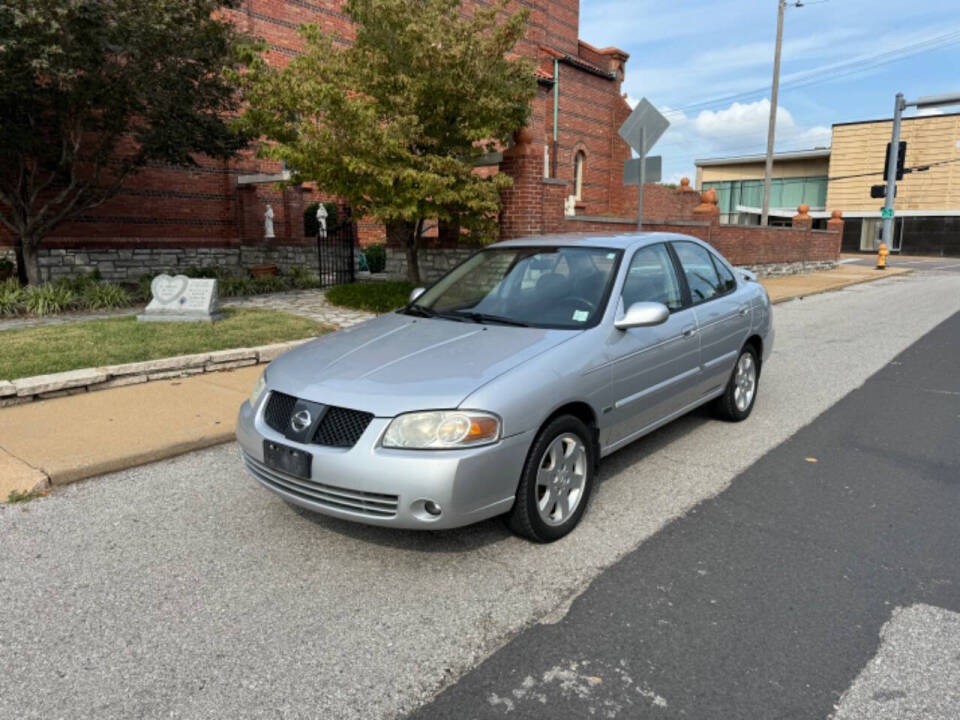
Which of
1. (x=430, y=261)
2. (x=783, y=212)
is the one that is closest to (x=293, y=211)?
(x=430, y=261)

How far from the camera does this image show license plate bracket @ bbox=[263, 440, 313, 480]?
3.38 meters

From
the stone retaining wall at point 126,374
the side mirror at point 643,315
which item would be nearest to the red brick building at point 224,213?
the stone retaining wall at point 126,374

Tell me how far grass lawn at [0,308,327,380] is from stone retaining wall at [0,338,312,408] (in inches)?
9.7

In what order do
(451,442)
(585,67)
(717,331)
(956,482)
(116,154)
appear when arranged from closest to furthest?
(451,442)
(956,482)
(717,331)
(116,154)
(585,67)

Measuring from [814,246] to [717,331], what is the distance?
2476 cm

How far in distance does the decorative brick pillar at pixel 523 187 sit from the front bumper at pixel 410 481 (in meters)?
9.26

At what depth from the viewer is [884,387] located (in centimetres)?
741

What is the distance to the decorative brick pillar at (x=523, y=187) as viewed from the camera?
39.5 feet

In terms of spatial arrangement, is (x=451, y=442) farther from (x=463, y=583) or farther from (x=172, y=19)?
(x=172, y=19)

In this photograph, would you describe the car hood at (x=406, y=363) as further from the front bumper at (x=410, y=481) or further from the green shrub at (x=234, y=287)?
the green shrub at (x=234, y=287)

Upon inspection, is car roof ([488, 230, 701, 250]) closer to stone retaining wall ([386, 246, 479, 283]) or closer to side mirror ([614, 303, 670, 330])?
side mirror ([614, 303, 670, 330])

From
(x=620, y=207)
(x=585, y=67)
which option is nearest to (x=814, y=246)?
(x=620, y=207)

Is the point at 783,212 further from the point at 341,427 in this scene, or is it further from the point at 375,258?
the point at 341,427

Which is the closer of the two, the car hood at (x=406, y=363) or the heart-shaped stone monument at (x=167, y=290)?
the car hood at (x=406, y=363)
